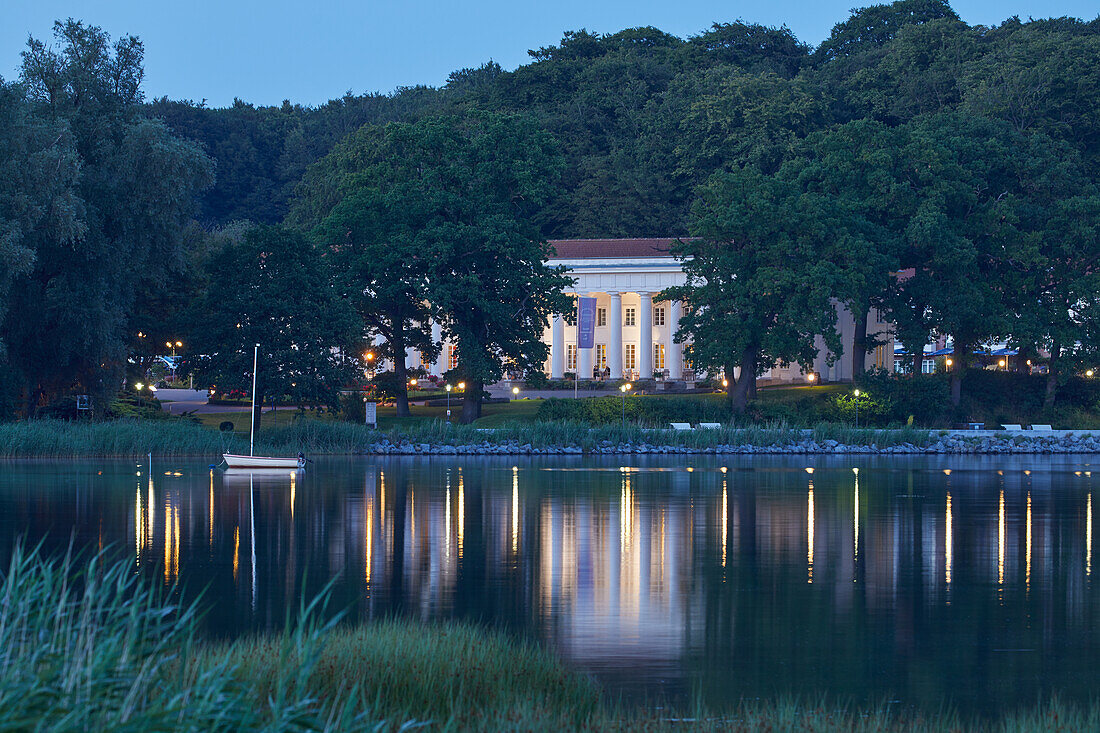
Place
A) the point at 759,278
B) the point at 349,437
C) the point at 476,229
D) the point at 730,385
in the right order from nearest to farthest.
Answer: the point at 349,437, the point at 476,229, the point at 759,278, the point at 730,385

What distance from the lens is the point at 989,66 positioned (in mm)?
95562

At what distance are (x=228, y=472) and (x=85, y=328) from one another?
13131 millimetres

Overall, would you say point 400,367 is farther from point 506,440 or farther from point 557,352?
point 557,352

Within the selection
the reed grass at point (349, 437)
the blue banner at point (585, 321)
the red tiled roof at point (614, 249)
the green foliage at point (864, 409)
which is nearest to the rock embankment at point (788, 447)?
the reed grass at point (349, 437)

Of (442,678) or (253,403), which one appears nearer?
(442,678)

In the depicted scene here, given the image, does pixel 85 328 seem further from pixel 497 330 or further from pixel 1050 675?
pixel 1050 675

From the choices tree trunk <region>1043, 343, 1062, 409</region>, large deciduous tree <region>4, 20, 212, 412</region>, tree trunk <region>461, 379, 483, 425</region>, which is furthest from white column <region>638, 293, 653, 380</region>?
large deciduous tree <region>4, 20, 212, 412</region>

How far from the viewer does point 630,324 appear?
10662 centimetres

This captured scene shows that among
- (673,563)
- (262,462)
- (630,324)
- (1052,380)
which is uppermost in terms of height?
(630,324)

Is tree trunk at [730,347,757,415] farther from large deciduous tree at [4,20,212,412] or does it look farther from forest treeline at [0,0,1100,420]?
large deciduous tree at [4,20,212,412]

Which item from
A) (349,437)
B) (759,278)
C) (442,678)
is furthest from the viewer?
(759,278)

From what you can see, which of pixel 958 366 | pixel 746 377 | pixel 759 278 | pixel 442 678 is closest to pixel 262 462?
pixel 759 278

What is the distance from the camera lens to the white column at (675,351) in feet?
330

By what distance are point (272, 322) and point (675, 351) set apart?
162 ft
